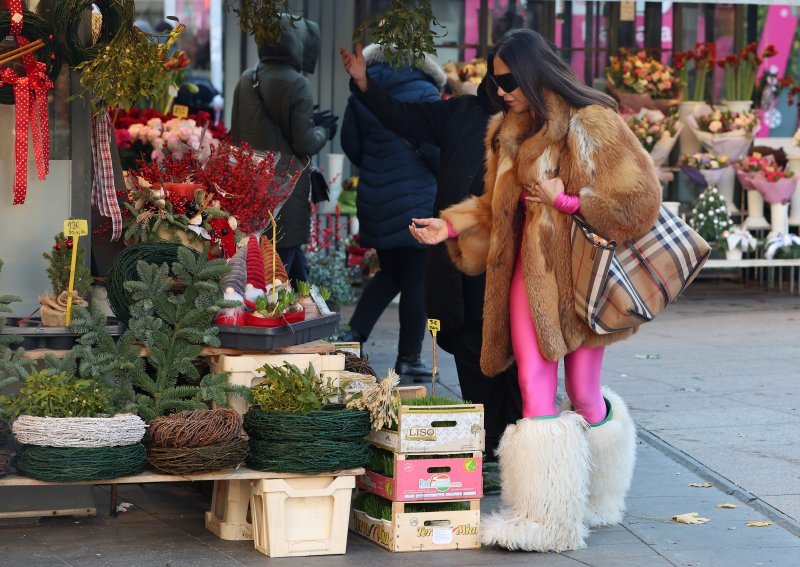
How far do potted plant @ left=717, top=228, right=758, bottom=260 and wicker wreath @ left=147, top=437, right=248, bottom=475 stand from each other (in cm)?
808

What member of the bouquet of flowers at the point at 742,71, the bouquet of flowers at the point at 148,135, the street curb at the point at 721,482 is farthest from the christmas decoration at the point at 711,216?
the bouquet of flowers at the point at 148,135

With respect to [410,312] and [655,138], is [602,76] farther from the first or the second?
[410,312]

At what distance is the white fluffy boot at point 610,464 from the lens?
484cm

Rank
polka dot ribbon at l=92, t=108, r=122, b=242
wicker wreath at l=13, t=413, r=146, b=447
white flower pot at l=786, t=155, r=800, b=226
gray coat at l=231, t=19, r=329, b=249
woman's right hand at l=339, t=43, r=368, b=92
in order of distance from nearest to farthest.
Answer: wicker wreath at l=13, t=413, r=146, b=447 < polka dot ribbon at l=92, t=108, r=122, b=242 < woman's right hand at l=339, t=43, r=368, b=92 < gray coat at l=231, t=19, r=329, b=249 < white flower pot at l=786, t=155, r=800, b=226

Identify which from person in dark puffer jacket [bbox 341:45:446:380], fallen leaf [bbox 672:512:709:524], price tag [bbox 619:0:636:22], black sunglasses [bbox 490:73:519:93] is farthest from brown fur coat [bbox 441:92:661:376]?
price tag [bbox 619:0:636:22]

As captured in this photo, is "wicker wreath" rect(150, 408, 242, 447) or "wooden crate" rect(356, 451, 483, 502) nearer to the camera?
"wicker wreath" rect(150, 408, 242, 447)

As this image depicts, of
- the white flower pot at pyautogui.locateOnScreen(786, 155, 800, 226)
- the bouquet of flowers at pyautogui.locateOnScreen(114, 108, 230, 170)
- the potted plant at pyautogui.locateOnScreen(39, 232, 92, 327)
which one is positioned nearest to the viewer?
the potted plant at pyautogui.locateOnScreen(39, 232, 92, 327)

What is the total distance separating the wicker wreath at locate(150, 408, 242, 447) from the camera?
176 inches

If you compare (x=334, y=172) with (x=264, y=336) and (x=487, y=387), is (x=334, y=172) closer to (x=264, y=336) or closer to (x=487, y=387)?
(x=487, y=387)

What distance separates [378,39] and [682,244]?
1838mm

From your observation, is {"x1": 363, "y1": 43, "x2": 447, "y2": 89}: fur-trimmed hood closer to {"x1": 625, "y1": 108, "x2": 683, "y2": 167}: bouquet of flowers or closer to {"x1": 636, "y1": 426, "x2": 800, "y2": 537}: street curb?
{"x1": 636, "y1": 426, "x2": 800, "y2": 537}: street curb

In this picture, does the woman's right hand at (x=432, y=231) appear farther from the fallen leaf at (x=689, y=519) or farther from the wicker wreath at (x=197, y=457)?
the fallen leaf at (x=689, y=519)

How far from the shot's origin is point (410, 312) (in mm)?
7746

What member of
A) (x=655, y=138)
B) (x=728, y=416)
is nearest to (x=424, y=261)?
(x=728, y=416)
